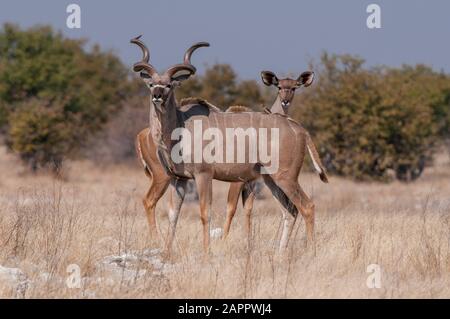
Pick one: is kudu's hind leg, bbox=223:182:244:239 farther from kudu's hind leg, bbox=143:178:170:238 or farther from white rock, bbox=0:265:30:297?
white rock, bbox=0:265:30:297

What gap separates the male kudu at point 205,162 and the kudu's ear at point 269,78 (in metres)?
3.31

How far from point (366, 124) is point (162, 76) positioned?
18888 millimetres

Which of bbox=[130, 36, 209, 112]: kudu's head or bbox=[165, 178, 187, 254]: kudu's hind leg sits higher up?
bbox=[130, 36, 209, 112]: kudu's head

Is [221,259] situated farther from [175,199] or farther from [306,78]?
[306,78]

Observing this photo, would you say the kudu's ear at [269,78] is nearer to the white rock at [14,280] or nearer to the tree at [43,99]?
the white rock at [14,280]

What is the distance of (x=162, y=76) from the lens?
402 inches

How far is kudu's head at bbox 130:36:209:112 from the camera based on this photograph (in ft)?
33.0

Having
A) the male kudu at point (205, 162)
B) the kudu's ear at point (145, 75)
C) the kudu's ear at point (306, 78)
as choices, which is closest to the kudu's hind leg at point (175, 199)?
the male kudu at point (205, 162)

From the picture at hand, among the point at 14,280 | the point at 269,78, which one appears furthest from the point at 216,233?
the point at 14,280

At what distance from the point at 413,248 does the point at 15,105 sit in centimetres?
2517

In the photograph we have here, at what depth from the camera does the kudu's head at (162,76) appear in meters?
10.1

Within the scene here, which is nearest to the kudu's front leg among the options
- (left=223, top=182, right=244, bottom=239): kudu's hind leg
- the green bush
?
(left=223, top=182, right=244, bottom=239): kudu's hind leg

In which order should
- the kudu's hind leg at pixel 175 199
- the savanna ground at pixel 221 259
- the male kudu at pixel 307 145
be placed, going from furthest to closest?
the male kudu at pixel 307 145
the kudu's hind leg at pixel 175 199
the savanna ground at pixel 221 259

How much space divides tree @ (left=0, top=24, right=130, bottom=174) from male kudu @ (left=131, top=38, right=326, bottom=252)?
19.1 m
